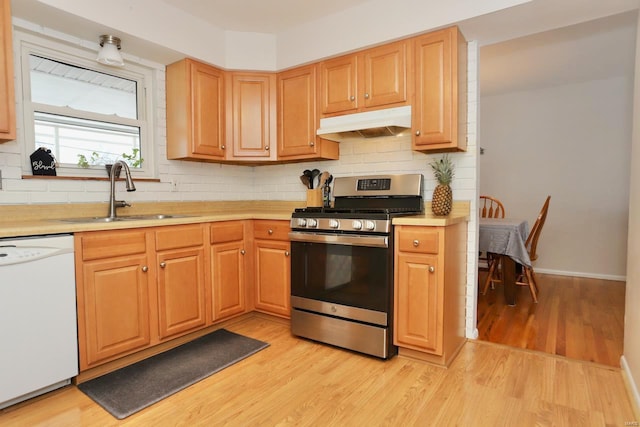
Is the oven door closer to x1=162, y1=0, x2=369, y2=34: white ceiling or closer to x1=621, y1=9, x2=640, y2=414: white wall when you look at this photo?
x1=621, y1=9, x2=640, y2=414: white wall

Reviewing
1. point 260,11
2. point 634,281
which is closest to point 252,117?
point 260,11

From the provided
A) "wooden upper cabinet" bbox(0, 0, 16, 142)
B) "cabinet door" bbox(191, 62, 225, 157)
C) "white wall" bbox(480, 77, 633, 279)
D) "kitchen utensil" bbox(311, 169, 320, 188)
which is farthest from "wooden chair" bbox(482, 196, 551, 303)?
"wooden upper cabinet" bbox(0, 0, 16, 142)

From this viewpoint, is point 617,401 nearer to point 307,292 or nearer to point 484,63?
point 307,292

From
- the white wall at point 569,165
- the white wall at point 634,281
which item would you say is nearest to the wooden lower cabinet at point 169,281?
the white wall at point 634,281

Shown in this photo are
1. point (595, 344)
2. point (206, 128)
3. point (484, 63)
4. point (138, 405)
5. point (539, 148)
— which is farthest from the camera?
point (539, 148)

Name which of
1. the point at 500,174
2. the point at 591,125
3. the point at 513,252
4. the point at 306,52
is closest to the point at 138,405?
the point at 306,52

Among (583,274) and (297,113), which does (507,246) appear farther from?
(297,113)

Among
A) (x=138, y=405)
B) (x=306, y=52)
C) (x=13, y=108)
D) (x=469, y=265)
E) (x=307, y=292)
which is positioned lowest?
(x=138, y=405)

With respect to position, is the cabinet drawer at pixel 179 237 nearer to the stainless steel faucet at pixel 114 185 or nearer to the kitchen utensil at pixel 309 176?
the stainless steel faucet at pixel 114 185

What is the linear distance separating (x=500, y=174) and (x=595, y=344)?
3.03 m

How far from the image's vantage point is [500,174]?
5.12 metres

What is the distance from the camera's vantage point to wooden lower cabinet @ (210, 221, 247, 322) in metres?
2.68

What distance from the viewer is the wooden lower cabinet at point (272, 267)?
282 cm

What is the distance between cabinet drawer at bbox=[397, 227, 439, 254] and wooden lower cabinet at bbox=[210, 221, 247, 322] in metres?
1.26
